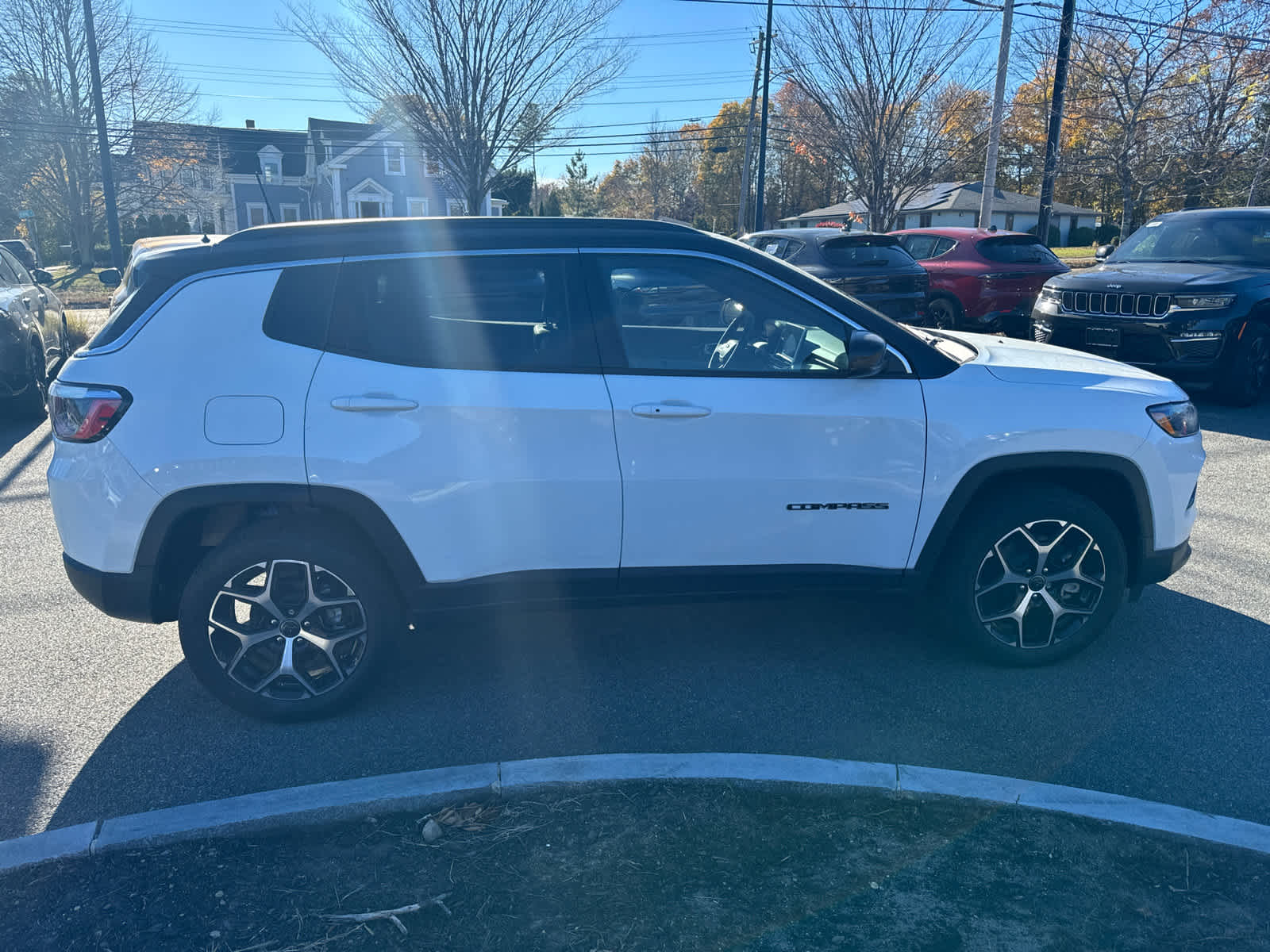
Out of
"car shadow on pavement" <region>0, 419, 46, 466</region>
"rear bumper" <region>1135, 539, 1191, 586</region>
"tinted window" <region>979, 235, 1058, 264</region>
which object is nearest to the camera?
"rear bumper" <region>1135, 539, 1191, 586</region>

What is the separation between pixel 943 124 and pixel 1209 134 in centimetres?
946

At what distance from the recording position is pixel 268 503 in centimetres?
354

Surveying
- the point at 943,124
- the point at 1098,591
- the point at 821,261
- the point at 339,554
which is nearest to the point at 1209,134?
the point at 943,124

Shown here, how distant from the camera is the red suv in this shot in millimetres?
13523

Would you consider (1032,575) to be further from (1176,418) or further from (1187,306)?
(1187,306)

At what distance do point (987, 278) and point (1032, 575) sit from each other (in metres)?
10.6

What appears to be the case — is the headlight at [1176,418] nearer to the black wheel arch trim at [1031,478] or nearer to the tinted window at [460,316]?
the black wheel arch trim at [1031,478]

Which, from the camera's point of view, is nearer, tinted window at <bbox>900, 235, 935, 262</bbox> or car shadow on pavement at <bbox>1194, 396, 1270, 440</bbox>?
car shadow on pavement at <bbox>1194, 396, 1270, 440</bbox>

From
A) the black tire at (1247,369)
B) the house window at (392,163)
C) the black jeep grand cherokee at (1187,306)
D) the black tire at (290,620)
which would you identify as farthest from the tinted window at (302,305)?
the house window at (392,163)

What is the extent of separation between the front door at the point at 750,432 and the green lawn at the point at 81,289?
19.1 metres

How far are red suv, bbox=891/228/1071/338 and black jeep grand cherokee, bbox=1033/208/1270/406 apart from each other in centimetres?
287

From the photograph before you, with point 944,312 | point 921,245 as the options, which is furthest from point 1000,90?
point 944,312

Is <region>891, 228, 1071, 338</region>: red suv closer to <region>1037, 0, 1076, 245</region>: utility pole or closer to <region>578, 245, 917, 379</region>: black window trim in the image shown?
<region>1037, 0, 1076, 245</region>: utility pole

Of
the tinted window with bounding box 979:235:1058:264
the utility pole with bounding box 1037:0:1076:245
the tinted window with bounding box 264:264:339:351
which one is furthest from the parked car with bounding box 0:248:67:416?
the utility pole with bounding box 1037:0:1076:245
